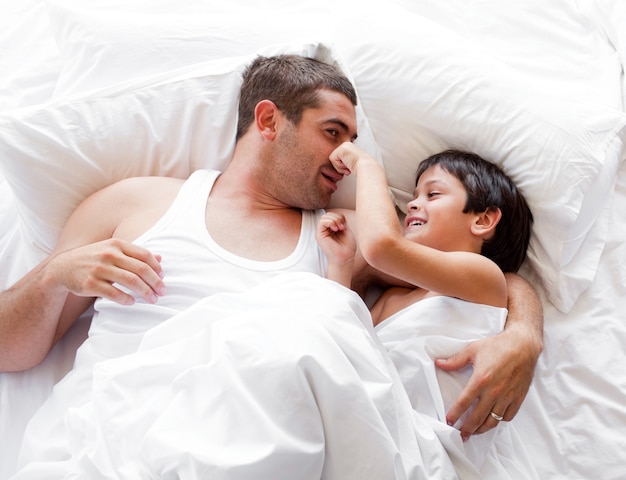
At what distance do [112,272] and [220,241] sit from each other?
27 centimetres

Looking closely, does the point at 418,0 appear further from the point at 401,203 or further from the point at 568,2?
the point at 401,203

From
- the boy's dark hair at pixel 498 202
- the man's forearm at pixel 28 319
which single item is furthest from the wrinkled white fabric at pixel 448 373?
the man's forearm at pixel 28 319

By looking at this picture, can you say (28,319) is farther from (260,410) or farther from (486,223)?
(486,223)

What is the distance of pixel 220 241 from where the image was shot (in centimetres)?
146

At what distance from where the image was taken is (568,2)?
198cm

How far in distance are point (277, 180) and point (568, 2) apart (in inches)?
40.4

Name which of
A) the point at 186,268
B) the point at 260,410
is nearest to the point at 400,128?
the point at 186,268

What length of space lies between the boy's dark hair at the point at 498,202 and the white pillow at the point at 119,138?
255mm

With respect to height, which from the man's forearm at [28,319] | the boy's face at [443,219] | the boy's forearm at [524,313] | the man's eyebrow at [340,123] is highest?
the man's eyebrow at [340,123]

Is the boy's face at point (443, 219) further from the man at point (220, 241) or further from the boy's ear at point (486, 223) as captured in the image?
the man at point (220, 241)

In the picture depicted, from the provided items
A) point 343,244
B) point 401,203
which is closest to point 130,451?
point 343,244

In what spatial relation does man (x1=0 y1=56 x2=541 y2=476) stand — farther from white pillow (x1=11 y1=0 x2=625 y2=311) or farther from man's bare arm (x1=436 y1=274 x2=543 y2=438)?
white pillow (x1=11 y1=0 x2=625 y2=311)

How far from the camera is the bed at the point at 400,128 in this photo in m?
1.42

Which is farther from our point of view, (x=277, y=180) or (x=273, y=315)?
(x=277, y=180)
